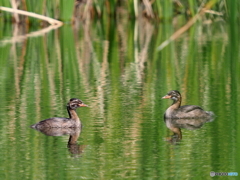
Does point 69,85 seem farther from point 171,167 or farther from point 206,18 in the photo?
point 206,18

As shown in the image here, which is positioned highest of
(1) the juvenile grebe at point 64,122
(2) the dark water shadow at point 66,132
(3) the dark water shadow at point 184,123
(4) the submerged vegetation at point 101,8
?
(4) the submerged vegetation at point 101,8

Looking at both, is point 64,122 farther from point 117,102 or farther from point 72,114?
point 117,102

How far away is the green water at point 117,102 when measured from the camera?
25.7 feet

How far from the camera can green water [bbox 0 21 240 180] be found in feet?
25.7

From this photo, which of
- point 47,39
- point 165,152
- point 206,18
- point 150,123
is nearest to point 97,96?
point 150,123

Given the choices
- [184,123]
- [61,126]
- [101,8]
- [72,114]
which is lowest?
[184,123]

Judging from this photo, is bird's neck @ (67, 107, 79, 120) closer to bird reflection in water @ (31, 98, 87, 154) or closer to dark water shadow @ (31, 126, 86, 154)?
bird reflection in water @ (31, 98, 87, 154)

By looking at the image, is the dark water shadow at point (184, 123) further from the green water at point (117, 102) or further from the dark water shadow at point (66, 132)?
the dark water shadow at point (66, 132)

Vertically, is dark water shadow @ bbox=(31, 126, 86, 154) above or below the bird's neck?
below

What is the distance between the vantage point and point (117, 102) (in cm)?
1182

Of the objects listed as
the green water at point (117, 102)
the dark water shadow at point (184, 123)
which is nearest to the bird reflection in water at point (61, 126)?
the green water at point (117, 102)

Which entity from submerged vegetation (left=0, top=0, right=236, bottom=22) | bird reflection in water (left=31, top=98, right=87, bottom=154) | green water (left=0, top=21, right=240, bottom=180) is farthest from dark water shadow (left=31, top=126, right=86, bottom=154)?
submerged vegetation (left=0, top=0, right=236, bottom=22)

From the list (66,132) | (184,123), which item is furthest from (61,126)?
(184,123)

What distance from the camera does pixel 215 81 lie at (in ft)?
45.9
